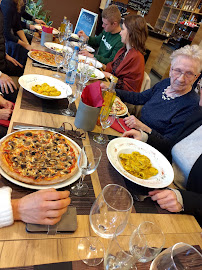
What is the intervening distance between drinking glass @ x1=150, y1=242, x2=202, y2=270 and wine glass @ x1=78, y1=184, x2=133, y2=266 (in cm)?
14

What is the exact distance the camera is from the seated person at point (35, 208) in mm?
702

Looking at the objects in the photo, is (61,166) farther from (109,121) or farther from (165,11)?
(165,11)

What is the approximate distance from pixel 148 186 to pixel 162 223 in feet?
0.55

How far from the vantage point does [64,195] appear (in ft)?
2.51

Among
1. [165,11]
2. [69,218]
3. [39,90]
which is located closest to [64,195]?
Result: [69,218]

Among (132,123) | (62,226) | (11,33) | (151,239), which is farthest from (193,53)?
(11,33)

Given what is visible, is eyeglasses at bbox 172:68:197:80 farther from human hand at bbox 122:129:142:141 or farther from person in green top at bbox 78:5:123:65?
person in green top at bbox 78:5:123:65

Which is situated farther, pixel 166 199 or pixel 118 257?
pixel 166 199

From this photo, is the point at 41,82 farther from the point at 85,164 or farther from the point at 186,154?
the point at 186,154

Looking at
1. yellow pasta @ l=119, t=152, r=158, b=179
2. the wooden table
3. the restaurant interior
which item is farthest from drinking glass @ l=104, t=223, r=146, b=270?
yellow pasta @ l=119, t=152, r=158, b=179

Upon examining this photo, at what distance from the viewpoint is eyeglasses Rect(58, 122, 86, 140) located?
1.23 meters

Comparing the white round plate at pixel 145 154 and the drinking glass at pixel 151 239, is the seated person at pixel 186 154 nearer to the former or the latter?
the white round plate at pixel 145 154

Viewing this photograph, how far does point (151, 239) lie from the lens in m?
0.71

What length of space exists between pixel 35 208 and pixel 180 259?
1.53 ft
